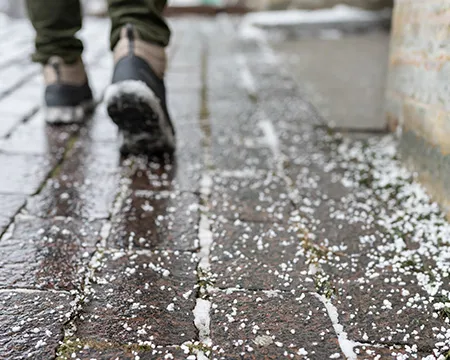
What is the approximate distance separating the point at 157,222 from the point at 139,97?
0.44 m

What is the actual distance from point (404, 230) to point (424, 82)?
1.72 ft

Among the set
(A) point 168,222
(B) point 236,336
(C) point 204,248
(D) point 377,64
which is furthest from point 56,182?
(D) point 377,64

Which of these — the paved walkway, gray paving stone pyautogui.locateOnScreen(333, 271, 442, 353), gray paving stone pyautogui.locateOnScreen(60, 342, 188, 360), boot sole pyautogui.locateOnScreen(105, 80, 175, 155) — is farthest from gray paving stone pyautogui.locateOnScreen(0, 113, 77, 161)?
gray paving stone pyautogui.locateOnScreen(333, 271, 442, 353)

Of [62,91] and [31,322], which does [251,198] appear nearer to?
[31,322]

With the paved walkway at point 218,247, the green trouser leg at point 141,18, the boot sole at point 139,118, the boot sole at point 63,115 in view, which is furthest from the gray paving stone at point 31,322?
the boot sole at point 63,115

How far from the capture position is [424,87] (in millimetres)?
1691

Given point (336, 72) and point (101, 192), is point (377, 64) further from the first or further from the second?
point (101, 192)

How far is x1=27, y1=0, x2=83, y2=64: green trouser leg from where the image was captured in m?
2.09

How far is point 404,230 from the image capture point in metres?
1.45

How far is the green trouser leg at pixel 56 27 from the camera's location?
6.87 ft

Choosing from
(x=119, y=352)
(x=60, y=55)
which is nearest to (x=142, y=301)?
(x=119, y=352)

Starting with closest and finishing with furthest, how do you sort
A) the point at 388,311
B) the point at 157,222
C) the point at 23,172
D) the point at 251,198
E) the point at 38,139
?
the point at 388,311 → the point at 157,222 → the point at 251,198 → the point at 23,172 → the point at 38,139

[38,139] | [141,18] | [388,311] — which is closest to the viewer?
[388,311]

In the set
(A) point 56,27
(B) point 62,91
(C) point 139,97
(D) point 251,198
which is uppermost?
(A) point 56,27
